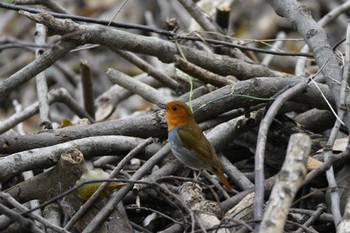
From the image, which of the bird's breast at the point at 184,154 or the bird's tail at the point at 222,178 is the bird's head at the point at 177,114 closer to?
the bird's breast at the point at 184,154

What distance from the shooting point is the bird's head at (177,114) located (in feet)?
14.1

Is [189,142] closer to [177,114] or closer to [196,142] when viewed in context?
[196,142]

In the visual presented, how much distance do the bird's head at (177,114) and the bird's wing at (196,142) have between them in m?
0.04

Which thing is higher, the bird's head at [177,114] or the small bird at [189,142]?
the bird's head at [177,114]

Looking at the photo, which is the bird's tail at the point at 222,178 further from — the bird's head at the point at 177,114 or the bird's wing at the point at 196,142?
the bird's head at the point at 177,114

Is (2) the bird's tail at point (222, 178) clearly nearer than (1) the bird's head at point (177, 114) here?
Yes

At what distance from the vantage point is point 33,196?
12.9ft

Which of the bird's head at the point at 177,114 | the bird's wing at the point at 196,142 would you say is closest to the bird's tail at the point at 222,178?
the bird's wing at the point at 196,142

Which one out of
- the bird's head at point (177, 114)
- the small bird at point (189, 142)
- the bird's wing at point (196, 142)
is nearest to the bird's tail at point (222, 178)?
the small bird at point (189, 142)

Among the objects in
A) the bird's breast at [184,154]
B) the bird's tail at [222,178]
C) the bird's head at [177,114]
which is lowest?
the bird's tail at [222,178]

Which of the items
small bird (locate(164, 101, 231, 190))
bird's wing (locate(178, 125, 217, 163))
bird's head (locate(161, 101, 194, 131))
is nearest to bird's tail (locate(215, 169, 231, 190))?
small bird (locate(164, 101, 231, 190))

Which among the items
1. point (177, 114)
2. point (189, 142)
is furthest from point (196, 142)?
point (177, 114)

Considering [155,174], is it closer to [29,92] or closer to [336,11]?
[336,11]

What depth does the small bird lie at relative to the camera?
416cm
